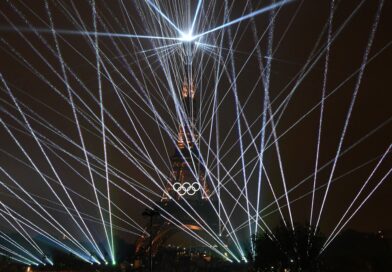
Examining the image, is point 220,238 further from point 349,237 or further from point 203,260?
point 349,237

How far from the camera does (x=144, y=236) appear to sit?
63.5 meters

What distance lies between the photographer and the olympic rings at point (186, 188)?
6375 cm

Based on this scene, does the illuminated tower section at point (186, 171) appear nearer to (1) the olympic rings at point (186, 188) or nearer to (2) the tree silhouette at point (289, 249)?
(1) the olympic rings at point (186, 188)

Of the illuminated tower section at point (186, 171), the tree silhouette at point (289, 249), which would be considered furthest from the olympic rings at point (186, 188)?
the tree silhouette at point (289, 249)

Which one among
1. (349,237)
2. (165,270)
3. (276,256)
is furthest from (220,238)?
(276,256)

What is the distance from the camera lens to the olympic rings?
63750 millimetres

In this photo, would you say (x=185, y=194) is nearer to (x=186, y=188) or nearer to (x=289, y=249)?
(x=186, y=188)

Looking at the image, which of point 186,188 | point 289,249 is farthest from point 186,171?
point 289,249

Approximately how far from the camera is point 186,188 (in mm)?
63969

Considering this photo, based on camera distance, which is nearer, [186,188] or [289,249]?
[289,249]

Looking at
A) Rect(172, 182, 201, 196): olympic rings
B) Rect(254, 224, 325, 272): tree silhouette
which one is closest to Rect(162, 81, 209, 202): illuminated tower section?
Rect(172, 182, 201, 196): olympic rings

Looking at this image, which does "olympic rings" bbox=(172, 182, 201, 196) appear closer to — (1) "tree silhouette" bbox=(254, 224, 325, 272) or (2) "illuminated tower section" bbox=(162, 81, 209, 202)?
(2) "illuminated tower section" bbox=(162, 81, 209, 202)

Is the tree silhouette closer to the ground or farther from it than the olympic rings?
closer to the ground

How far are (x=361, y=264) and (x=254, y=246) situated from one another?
979 centimetres
